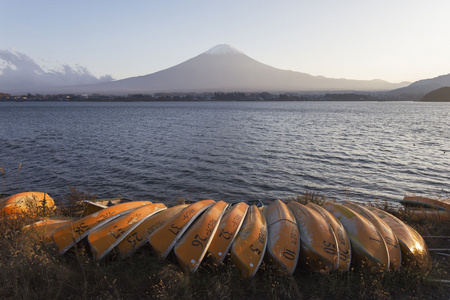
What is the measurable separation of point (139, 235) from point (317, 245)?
3.27 metres

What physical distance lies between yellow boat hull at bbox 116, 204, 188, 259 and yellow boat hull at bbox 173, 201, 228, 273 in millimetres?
815

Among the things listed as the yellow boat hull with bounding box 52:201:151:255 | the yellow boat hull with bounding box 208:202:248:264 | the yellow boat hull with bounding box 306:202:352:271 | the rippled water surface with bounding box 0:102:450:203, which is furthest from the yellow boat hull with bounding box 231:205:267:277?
the rippled water surface with bounding box 0:102:450:203

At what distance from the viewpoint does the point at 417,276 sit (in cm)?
444

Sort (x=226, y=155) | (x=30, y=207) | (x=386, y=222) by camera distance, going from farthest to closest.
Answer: (x=226, y=155) < (x=30, y=207) < (x=386, y=222)

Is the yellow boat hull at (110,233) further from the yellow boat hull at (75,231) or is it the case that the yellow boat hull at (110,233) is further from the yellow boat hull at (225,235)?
the yellow boat hull at (225,235)

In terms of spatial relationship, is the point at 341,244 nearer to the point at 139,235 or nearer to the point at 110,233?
the point at 139,235

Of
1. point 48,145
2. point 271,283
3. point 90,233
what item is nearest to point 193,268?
point 271,283

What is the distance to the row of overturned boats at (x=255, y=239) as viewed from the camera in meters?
4.52

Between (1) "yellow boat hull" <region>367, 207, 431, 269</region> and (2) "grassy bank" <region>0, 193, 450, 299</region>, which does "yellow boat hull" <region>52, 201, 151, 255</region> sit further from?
(1) "yellow boat hull" <region>367, 207, 431, 269</region>

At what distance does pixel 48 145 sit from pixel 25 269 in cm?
2597

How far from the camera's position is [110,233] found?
499cm

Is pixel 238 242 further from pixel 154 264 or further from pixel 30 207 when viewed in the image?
pixel 30 207

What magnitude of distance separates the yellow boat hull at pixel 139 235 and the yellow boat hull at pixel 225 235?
1314 mm

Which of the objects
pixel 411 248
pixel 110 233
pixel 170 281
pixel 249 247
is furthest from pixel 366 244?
pixel 110 233
